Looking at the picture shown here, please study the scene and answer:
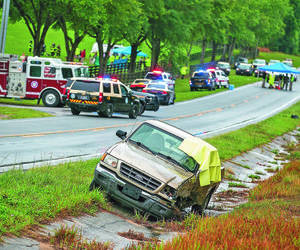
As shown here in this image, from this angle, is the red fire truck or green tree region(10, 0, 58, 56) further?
green tree region(10, 0, 58, 56)

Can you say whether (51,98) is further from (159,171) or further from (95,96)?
(159,171)

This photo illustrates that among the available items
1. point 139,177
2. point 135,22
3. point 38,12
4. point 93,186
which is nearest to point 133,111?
point 38,12

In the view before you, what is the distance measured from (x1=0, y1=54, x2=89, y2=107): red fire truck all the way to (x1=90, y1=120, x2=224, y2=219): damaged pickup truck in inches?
789

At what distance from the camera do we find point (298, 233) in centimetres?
722

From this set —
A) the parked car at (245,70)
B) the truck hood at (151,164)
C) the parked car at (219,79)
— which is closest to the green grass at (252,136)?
the truck hood at (151,164)

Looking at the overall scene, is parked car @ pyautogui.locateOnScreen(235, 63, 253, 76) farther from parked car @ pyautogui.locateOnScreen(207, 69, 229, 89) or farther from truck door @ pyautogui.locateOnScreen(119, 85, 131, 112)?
truck door @ pyautogui.locateOnScreen(119, 85, 131, 112)

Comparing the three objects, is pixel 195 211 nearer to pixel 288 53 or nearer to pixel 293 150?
pixel 293 150

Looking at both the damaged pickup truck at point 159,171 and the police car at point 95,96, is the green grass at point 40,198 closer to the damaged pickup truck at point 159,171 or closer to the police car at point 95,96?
the damaged pickup truck at point 159,171

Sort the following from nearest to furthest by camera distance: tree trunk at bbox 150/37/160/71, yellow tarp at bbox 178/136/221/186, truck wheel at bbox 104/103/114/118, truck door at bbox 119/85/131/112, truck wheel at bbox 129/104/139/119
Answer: yellow tarp at bbox 178/136/221/186 → truck wheel at bbox 104/103/114/118 → truck door at bbox 119/85/131/112 → truck wheel at bbox 129/104/139/119 → tree trunk at bbox 150/37/160/71

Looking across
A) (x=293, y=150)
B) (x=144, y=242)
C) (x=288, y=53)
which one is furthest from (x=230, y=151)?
(x=288, y=53)

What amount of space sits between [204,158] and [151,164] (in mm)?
1254

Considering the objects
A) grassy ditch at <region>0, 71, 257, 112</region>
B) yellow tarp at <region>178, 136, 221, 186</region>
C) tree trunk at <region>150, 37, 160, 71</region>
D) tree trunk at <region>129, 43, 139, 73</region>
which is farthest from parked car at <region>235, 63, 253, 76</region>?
yellow tarp at <region>178, 136, 221, 186</region>

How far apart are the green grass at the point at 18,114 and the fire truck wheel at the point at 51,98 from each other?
347cm

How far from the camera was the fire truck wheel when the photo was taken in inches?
1193
